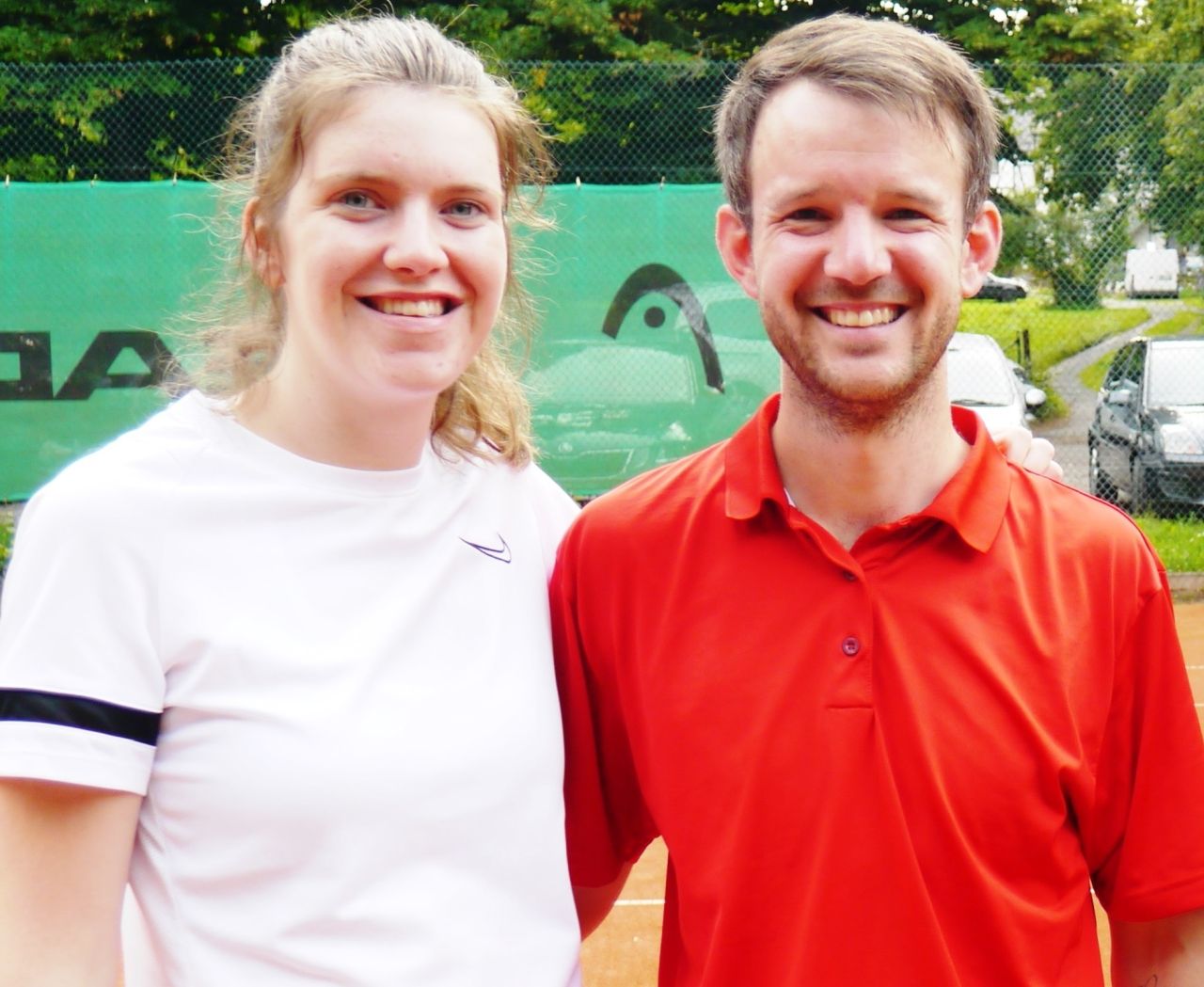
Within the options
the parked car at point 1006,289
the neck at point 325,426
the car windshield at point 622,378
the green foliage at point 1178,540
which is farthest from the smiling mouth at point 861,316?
the parked car at point 1006,289

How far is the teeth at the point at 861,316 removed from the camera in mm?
1981

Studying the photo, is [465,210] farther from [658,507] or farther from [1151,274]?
[1151,274]

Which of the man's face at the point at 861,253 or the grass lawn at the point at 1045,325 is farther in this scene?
the grass lawn at the point at 1045,325

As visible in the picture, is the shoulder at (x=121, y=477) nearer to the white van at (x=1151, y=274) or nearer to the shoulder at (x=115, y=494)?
the shoulder at (x=115, y=494)

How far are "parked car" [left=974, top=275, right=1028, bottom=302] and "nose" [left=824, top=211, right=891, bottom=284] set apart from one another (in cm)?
799

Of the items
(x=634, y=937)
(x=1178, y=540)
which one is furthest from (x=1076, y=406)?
(x=634, y=937)

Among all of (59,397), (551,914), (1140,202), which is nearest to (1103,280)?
(1140,202)

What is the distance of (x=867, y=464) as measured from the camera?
2039mm

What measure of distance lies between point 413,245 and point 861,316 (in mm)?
599

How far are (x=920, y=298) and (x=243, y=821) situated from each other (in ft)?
3.61

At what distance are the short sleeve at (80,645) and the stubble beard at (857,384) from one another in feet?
2.88

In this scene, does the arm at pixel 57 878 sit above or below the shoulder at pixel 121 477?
below

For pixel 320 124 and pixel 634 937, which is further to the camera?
pixel 634 937

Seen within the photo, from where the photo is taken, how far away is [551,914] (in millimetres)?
1939
